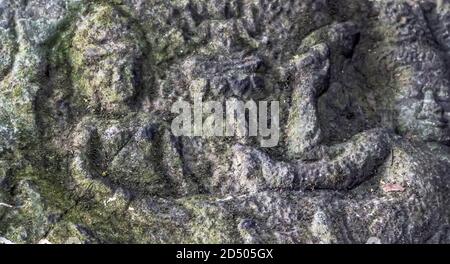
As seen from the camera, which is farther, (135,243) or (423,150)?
(423,150)

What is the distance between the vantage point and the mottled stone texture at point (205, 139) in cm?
457

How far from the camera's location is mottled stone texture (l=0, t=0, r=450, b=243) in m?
→ 4.57

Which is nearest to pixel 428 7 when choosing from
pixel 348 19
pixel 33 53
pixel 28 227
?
pixel 348 19

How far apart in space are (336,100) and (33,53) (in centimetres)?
248

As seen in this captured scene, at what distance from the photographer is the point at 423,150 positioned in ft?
17.4

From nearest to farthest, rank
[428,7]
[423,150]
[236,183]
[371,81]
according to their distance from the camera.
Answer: [236,183] < [423,150] < [371,81] < [428,7]

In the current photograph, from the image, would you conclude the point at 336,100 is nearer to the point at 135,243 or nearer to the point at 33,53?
the point at 135,243

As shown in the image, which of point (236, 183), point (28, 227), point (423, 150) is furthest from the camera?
point (423, 150)

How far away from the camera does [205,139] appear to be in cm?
503

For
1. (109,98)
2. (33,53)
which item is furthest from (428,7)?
(33,53)
